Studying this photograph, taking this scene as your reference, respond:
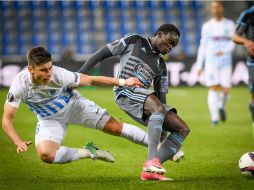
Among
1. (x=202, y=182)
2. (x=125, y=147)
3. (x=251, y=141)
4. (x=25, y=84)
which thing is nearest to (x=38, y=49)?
(x=25, y=84)

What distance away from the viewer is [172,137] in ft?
23.9

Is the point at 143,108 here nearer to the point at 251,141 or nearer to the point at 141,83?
the point at 141,83

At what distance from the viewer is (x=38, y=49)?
6852 mm

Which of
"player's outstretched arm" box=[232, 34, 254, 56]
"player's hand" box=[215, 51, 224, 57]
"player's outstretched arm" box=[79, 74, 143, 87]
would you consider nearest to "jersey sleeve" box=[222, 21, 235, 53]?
"player's hand" box=[215, 51, 224, 57]

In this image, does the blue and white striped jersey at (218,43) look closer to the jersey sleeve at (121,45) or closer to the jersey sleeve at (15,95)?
the jersey sleeve at (121,45)

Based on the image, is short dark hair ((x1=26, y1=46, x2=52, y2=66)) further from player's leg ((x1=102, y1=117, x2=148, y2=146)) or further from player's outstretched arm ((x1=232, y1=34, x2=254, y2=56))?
player's outstretched arm ((x1=232, y1=34, x2=254, y2=56))

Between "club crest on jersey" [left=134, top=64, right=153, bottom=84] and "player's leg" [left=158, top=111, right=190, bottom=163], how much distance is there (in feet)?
1.73

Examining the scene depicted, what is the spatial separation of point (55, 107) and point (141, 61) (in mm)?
1121

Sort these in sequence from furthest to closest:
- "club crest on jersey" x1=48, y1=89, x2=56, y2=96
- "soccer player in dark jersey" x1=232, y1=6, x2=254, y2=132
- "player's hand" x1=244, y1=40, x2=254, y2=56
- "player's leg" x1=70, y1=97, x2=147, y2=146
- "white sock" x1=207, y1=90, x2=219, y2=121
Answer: "white sock" x1=207, y1=90, x2=219, y2=121, "soccer player in dark jersey" x1=232, y1=6, x2=254, y2=132, "player's hand" x1=244, y1=40, x2=254, y2=56, "player's leg" x1=70, y1=97, x2=147, y2=146, "club crest on jersey" x1=48, y1=89, x2=56, y2=96

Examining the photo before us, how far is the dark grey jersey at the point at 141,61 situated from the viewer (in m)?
7.62

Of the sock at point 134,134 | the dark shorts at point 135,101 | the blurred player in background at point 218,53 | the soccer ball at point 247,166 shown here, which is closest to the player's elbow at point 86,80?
the dark shorts at point 135,101

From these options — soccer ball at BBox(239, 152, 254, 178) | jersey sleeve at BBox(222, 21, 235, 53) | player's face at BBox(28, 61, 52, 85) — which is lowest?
soccer ball at BBox(239, 152, 254, 178)

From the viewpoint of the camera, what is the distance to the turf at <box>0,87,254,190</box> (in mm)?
6980

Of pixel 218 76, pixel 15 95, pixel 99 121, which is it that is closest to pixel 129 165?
pixel 99 121
